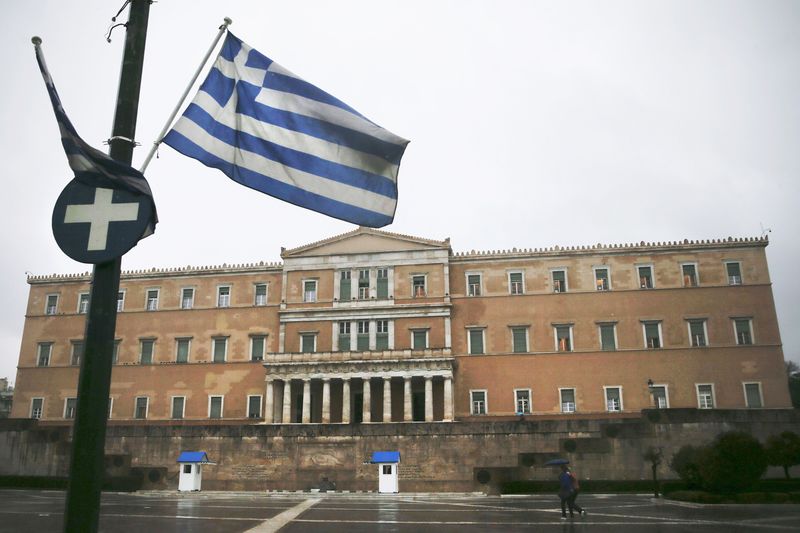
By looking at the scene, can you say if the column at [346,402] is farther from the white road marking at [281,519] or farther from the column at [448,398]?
the white road marking at [281,519]

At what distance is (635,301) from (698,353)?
509cm

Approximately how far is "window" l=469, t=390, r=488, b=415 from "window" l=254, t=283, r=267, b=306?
54.0ft

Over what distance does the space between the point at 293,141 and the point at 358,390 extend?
41.0 meters

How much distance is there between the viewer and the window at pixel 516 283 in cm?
4728

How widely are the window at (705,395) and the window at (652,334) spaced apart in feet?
12.0

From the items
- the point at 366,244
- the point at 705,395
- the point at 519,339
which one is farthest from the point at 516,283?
the point at 705,395

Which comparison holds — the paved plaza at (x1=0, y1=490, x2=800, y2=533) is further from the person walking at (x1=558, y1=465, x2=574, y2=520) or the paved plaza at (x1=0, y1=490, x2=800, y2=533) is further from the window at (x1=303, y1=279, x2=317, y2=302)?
the window at (x1=303, y1=279, x2=317, y2=302)

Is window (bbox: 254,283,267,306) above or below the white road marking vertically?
above

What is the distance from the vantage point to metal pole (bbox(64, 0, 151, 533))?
164 inches

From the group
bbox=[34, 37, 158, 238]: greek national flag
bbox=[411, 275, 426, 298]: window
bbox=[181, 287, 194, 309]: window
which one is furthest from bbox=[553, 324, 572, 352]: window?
bbox=[34, 37, 158, 238]: greek national flag

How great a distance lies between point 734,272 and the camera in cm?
4509

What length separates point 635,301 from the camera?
4572 cm

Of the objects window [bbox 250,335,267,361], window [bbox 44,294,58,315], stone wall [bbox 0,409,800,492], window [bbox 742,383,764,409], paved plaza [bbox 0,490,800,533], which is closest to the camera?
paved plaza [bbox 0,490,800,533]

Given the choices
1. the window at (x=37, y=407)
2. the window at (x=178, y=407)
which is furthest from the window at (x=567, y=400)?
the window at (x=37, y=407)
